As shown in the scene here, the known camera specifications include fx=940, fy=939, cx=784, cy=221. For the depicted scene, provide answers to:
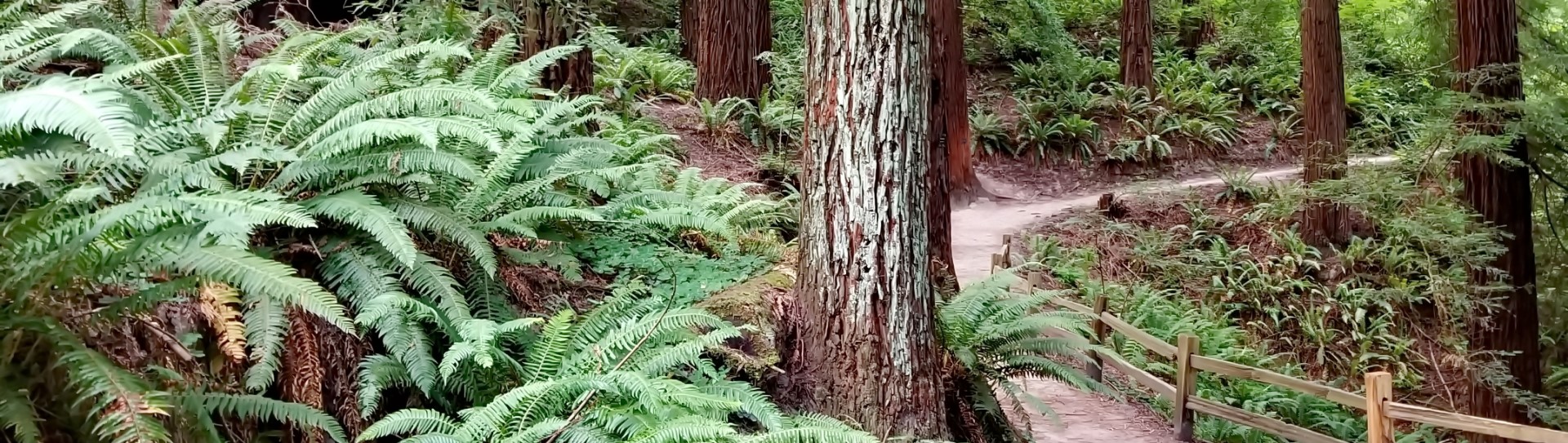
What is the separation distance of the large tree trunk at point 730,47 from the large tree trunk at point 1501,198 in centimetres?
675

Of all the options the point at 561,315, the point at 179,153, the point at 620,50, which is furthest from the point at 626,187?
the point at 620,50

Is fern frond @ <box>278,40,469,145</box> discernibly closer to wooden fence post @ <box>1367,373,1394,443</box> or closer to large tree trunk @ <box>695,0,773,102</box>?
wooden fence post @ <box>1367,373,1394,443</box>

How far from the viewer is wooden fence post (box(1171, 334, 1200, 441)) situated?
292 inches

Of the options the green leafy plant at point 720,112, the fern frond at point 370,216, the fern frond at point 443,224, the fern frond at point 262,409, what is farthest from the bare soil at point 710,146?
the fern frond at point 262,409

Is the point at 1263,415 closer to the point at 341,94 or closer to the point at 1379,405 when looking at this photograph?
the point at 1379,405

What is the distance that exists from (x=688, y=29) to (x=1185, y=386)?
985 centimetres

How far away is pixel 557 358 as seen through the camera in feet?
10.6

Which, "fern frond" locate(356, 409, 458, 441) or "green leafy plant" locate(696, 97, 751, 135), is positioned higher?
"green leafy plant" locate(696, 97, 751, 135)

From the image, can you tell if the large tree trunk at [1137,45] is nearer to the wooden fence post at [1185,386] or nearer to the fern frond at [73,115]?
the wooden fence post at [1185,386]

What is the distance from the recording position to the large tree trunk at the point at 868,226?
11.6ft

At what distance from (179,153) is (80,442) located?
1233mm

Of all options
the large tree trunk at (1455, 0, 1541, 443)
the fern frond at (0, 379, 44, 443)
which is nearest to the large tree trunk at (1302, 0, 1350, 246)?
the large tree trunk at (1455, 0, 1541, 443)

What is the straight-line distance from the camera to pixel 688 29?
14.9 metres

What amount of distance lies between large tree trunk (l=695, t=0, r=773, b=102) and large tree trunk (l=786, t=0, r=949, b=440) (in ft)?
23.7
